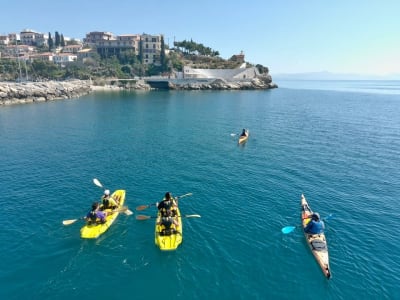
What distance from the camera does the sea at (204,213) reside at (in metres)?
16.8

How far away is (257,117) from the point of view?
72.8 meters

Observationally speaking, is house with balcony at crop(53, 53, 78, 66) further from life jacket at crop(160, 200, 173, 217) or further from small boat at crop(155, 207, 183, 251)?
small boat at crop(155, 207, 183, 251)

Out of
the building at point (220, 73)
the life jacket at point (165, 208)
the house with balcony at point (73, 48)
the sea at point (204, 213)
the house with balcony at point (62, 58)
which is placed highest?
the house with balcony at point (73, 48)

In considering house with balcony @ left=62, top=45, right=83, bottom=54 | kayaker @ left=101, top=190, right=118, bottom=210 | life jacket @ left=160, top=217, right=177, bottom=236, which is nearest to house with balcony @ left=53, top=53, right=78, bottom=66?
house with balcony @ left=62, top=45, right=83, bottom=54

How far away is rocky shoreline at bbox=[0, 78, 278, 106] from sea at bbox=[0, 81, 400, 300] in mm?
47853

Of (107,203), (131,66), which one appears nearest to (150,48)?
(131,66)

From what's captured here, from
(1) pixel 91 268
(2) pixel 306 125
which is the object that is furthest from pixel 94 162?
(2) pixel 306 125

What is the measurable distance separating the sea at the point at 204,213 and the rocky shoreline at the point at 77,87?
1884 inches

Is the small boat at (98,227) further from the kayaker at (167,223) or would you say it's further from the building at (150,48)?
the building at (150,48)

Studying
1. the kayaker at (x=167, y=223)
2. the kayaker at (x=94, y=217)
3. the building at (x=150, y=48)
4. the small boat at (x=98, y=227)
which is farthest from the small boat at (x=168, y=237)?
A: the building at (x=150, y=48)

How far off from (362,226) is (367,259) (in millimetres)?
4344

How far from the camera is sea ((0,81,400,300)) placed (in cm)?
1684

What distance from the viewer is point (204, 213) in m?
24.5

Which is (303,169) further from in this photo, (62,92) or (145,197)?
(62,92)
